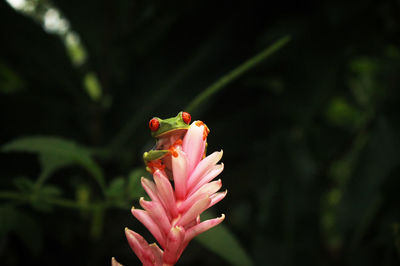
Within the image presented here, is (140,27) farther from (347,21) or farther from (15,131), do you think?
(347,21)

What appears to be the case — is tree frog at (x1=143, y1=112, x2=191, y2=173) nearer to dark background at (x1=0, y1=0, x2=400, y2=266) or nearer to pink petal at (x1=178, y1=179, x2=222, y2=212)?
pink petal at (x1=178, y1=179, x2=222, y2=212)

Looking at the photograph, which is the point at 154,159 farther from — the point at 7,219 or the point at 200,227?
the point at 7,219

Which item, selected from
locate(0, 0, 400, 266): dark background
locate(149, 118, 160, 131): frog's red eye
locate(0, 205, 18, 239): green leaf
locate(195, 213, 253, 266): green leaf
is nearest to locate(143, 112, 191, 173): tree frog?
locate(149, 118, 160, 131): frog's red eye

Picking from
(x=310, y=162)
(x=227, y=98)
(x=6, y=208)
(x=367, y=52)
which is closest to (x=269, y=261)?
(x=310, y=162)

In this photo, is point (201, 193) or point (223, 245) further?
point (223, 245)

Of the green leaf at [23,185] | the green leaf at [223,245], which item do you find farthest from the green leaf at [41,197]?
the green leaf at [223,245]

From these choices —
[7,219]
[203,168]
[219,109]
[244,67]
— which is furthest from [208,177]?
[219,109]
